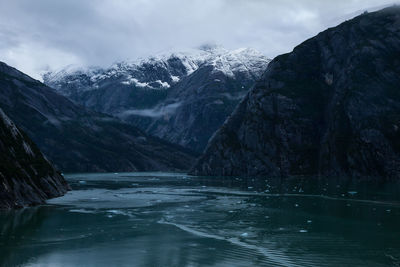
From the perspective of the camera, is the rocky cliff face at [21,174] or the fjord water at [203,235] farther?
the rocky cliff face at [21,174]

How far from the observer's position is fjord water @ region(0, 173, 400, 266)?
34.4 m

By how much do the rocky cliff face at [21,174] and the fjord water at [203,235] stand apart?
9.58 feet

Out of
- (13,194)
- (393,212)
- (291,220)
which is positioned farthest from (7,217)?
(393,212)

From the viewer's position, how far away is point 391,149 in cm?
16375

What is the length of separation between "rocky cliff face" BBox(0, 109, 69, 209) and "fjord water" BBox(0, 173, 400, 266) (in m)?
2.92

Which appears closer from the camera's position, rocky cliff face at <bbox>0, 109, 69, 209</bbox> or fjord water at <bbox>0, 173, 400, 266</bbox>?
fjord water at <bbox>0, 173, 400, 266</bbox>

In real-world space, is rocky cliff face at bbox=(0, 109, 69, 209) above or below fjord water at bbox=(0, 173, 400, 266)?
above

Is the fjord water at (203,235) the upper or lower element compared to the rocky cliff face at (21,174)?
lower

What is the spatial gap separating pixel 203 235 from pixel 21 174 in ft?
116

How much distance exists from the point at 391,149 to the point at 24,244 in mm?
148979

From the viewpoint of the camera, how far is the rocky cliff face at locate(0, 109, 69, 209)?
62875 mm

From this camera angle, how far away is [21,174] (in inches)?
2685

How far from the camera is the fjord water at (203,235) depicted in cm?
3438

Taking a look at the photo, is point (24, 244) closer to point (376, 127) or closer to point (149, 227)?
point (149, 227)
